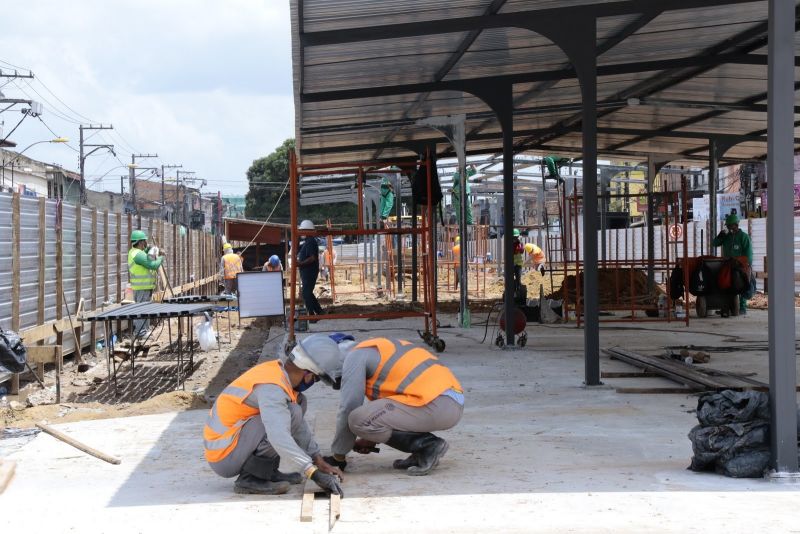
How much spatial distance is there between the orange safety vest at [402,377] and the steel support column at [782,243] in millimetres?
2040

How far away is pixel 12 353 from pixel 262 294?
20.9 feet

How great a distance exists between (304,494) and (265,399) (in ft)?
1.95

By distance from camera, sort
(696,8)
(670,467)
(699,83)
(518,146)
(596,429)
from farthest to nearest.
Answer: (518,146)
(699,83)
(696,8)
(596,429)
(670,467)

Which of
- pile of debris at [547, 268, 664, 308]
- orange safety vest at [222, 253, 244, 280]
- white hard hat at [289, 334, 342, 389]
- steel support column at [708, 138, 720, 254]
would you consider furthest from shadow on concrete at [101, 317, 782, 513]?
orange safety vest at [222, 253, 244, 280]

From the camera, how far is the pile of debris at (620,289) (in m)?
18.4

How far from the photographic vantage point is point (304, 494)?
228 inches

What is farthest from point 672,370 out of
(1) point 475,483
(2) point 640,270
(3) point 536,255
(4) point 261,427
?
(3) point 536,255

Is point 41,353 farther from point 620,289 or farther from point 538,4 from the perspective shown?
point 620,289

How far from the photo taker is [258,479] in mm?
6031

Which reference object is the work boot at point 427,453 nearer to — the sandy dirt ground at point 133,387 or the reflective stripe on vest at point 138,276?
the sandy dirt ground at point 133,387

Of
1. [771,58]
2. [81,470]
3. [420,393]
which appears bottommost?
[81,470]

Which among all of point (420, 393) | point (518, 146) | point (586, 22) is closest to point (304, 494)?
point (420, 393)

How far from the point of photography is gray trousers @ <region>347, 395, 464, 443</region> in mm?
6195

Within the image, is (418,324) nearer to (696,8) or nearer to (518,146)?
(518,146)
